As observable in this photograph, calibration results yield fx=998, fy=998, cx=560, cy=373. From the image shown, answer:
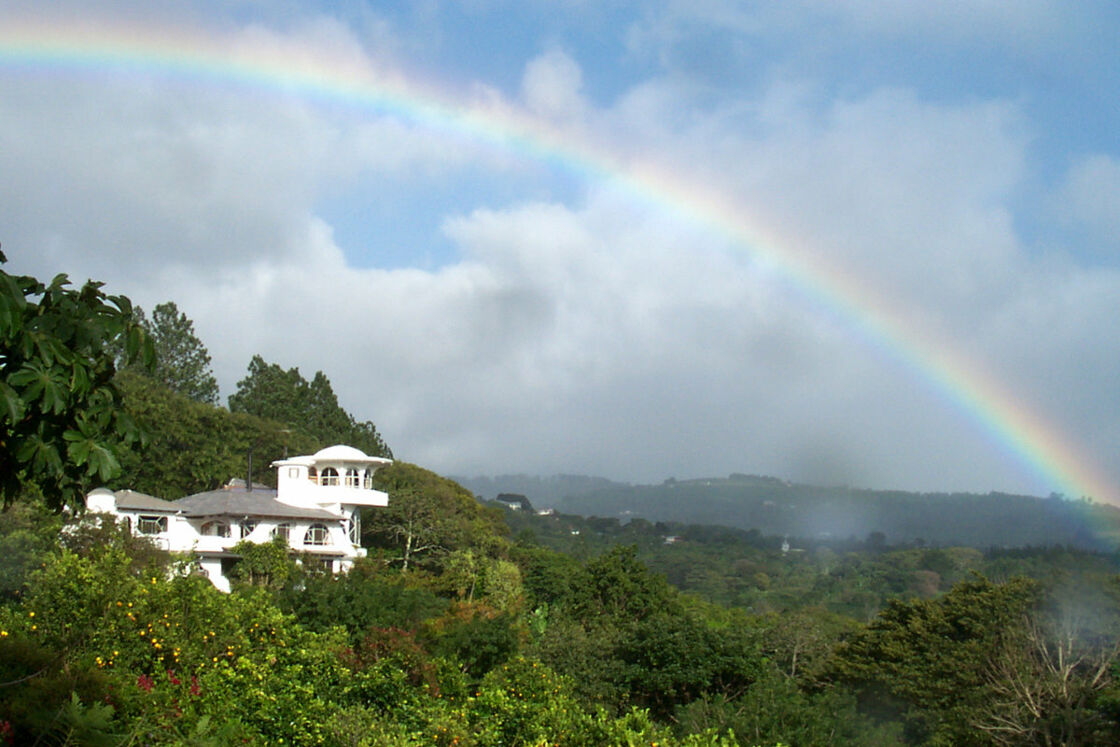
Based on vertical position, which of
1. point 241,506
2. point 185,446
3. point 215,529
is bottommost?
point 215,529

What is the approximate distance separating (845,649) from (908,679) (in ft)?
11.0

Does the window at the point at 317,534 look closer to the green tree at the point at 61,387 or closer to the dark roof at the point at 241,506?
the dark roof at the point at 241,506

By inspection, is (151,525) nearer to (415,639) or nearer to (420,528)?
(420,528)

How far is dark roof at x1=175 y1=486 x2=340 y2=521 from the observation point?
127ft

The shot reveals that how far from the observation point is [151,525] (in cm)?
3894

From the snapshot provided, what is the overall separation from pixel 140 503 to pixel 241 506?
3812mm

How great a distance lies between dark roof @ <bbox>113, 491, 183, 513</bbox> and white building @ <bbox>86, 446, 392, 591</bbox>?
4 cm

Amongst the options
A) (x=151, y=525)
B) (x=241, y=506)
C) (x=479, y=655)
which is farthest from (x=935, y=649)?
(x=151, y=525)

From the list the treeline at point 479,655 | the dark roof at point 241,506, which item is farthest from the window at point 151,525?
the treeline at point 479,655

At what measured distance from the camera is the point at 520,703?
13773 millimetres

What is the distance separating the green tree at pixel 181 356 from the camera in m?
68.6

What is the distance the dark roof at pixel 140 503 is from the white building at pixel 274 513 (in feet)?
0.13

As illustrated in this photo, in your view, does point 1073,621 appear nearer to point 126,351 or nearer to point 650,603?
point 650,603

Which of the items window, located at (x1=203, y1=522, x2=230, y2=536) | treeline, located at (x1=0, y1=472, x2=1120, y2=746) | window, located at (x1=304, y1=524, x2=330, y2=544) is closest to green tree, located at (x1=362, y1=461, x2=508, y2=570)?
treeline, located at (x1=0, y1=472, x2=1120, y2=746)
